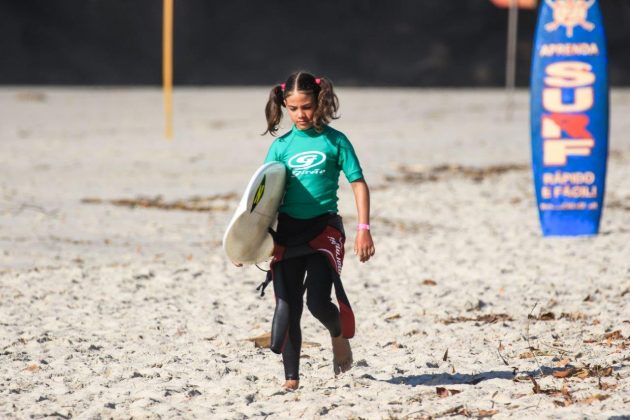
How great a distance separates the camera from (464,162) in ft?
49.6

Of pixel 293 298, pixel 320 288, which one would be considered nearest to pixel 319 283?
pixel 320 288

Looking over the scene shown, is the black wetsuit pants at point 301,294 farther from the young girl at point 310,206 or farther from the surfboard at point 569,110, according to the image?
the surfboard at point 569,110

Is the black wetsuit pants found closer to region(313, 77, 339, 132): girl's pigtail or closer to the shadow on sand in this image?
the shadow on sand

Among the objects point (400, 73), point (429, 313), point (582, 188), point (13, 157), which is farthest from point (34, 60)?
point (429, 313)

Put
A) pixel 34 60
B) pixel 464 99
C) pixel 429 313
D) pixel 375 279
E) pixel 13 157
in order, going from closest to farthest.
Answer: pixel 429 313 < pixel 375 279 < pixel 13 157 < pixel 464 99 < pixel 34 60

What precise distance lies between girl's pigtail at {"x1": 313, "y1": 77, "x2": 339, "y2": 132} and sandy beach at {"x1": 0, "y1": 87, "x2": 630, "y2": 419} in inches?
44.2

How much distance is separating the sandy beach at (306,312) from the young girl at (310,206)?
15.0 inches

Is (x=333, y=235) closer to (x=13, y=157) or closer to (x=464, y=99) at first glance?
(x=13, y=157)

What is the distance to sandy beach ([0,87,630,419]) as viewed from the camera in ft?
15.7

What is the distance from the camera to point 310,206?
4691 mm

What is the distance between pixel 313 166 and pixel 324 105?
0.25m

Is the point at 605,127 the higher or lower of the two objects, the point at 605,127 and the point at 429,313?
the higher

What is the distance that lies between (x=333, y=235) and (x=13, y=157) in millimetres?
10875

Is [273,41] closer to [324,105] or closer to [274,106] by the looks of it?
[274,106]
